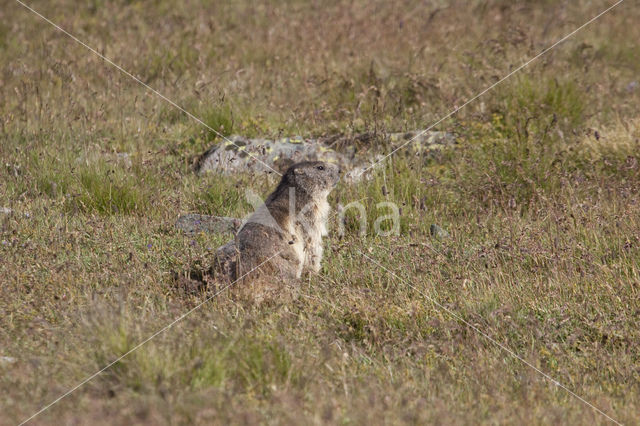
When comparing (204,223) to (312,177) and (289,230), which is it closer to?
(312,177)

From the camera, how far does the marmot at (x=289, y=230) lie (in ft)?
19.5

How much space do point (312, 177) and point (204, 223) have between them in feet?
4.48

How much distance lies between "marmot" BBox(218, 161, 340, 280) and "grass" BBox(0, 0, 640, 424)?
0.28 m

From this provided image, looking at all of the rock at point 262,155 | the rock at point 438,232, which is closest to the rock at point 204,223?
the rock at point 262,155

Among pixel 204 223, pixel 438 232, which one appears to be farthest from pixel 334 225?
pixel 204 223

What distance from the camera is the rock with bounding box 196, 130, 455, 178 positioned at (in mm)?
8953

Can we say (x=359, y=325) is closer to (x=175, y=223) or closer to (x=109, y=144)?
(x=175, y=223)

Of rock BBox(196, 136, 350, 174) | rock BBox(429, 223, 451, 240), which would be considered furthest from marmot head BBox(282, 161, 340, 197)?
rock BBox(196, 136, 350, 174)

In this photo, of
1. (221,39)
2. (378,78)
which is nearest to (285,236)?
(378,78)

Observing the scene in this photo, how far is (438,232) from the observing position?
290 inches

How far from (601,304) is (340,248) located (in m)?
2.41

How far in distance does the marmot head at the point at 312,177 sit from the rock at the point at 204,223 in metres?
0.84

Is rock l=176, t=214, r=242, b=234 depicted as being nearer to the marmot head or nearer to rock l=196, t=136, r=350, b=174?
the marmot head

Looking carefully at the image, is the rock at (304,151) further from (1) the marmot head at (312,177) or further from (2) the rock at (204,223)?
(1) the marmot head at (312,177)
